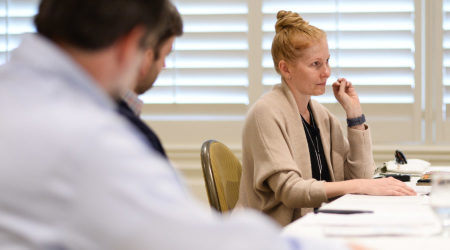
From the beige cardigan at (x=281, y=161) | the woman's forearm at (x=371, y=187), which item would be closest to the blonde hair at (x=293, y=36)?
the beige cardigan at (x=281, y=161)

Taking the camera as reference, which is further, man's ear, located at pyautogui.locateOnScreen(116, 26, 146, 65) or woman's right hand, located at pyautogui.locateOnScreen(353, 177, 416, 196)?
woman's right hand, located at pyautogui.locateOnScreen(353, 177, 416, 196)

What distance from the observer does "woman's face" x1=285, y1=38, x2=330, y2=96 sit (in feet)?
7.88

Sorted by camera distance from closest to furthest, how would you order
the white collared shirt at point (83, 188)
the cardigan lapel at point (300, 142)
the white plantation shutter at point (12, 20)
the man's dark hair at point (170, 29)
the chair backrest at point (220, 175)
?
the white collared shirt at point (83, 188) < the man's dark hair at point (170, 29) < the chair backrest at point (220, 175) < the cardigan lapel at point (300, 142) < the white plantation shutter at point (12, 20)

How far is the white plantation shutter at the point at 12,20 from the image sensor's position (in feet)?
11.9

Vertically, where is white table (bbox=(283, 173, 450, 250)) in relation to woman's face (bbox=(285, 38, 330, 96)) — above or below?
below

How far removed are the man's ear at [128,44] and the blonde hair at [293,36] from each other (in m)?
1.60

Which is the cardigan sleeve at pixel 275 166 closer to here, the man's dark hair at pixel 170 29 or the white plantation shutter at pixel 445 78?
the man's dark hair at pixel 170 29

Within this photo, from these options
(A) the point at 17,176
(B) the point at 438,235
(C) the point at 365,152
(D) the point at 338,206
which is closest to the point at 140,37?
(A) the point at 17,176

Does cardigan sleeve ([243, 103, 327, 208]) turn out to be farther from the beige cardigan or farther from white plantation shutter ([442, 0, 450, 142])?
white plantation shutter ([442, 0, 450, 142])

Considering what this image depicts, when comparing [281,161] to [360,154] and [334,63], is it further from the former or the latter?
[334,63]

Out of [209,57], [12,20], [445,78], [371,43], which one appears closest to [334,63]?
[371,43]

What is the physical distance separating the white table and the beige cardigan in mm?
422

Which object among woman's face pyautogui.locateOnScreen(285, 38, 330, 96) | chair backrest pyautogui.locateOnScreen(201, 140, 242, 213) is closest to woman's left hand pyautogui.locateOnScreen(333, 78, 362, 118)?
woman's face pyautogui.locateOnScreen(285, 38, 330, 96)

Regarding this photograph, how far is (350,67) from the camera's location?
341 centimetres
